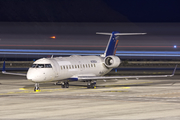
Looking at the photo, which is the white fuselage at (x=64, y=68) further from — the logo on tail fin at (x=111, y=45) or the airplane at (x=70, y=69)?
the logo on tail fin at (x=111, y=45)

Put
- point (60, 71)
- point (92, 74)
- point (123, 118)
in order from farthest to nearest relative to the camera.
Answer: point (92, 74) < point (60, 71) < point (123, 118)

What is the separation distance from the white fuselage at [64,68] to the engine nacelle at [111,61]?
1.52 ft

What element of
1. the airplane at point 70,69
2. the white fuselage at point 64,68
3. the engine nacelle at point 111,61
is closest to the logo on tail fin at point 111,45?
the airplane at point 70,69

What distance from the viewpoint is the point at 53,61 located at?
103ft

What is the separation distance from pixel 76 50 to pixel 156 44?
2172 cm

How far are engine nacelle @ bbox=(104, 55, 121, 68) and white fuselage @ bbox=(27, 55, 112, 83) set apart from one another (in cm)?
46

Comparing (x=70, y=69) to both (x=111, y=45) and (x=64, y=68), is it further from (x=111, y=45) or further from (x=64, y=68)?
(x=111, y=45)

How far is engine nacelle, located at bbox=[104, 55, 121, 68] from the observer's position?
37.5 m

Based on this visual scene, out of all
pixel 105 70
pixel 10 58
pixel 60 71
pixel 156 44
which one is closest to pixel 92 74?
pixel 105 70

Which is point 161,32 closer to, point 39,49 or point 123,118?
point 39,49

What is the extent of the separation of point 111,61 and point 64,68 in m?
7.62

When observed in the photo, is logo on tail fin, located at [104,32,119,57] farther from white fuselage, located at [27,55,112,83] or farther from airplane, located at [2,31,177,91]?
white fuselage, located at [27,55,112,83]

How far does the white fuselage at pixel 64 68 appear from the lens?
1169 inches

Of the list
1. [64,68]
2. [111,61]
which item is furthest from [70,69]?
[111,61]
